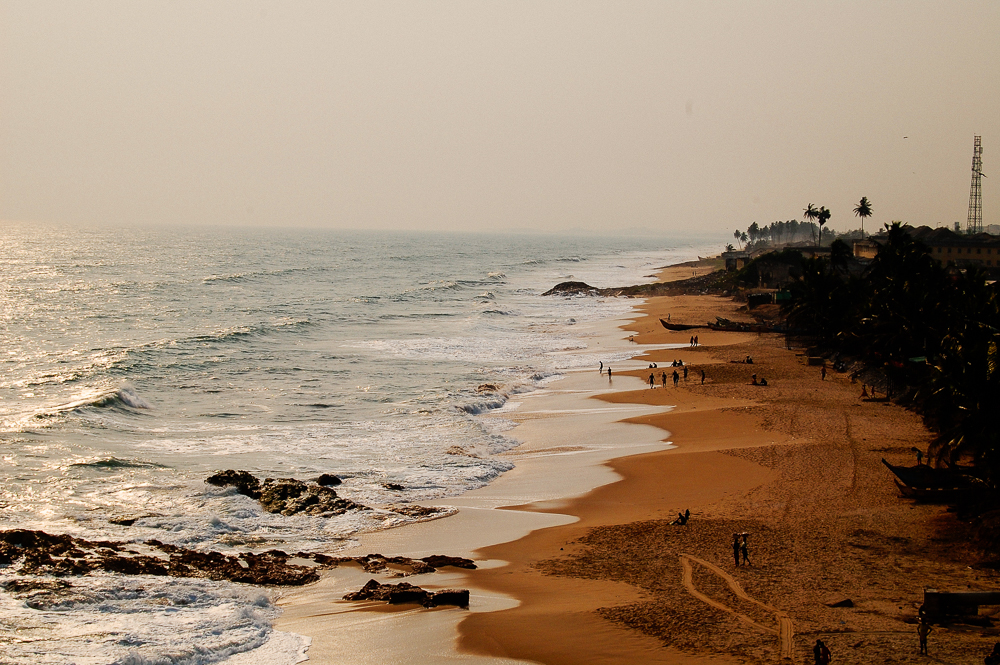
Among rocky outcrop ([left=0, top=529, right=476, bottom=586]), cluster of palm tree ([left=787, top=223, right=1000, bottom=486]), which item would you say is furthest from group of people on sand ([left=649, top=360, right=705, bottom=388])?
rocky outcrop ([left=0, top=529, right=476, bottom=586])

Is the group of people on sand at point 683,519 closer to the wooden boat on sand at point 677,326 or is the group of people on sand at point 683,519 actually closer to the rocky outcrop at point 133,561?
the rocky outcrop at point 133,561

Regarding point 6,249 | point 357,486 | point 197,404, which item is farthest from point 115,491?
point 6,249

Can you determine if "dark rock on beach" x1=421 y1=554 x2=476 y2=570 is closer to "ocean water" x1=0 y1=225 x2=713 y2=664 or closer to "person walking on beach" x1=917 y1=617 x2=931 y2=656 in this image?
"ocean water" x1=0 y1=225 x2=713 y2=664

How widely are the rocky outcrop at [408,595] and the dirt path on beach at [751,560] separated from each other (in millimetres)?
1045

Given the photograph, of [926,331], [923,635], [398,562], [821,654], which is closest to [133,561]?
[398,562]

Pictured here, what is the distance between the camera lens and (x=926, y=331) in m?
37.4

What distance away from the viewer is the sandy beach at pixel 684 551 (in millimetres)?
16703

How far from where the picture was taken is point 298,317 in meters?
78.3

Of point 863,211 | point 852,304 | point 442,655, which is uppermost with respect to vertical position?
point 863,211

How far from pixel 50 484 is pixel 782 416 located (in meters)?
30.5

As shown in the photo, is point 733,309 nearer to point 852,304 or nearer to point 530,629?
point 852,304

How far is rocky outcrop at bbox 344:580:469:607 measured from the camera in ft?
62.2

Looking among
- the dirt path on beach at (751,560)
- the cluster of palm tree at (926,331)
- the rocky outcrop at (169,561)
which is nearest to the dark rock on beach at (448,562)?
the rocky outcrop at (169,561)

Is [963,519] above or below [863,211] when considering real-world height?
below
